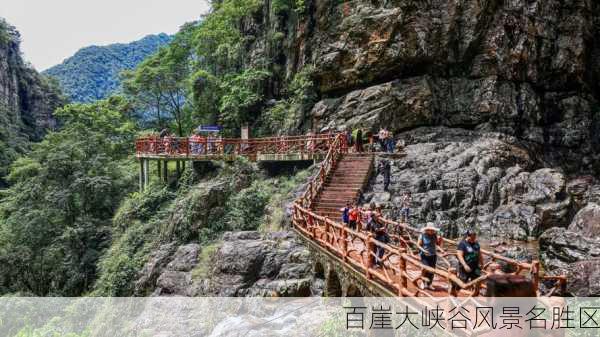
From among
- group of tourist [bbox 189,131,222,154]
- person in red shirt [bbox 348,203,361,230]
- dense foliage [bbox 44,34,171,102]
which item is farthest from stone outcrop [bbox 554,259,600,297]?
dense foliage [bbox 44,34,171,102]

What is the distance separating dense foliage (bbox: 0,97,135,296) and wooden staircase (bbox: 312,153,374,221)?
1413 centimetres

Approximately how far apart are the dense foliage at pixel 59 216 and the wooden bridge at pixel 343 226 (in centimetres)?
309

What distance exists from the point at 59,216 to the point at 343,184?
16947mm

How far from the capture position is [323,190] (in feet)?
55.6

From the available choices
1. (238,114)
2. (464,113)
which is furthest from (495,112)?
(238,114)

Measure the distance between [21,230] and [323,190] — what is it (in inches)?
691

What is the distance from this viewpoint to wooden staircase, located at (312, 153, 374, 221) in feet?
52.3

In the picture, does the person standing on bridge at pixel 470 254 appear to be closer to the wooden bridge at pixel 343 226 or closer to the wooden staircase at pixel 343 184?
the wooden bridge at pixel 343 226

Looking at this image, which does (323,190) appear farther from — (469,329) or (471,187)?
(469,329)

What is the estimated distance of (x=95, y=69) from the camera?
76062 millimetres

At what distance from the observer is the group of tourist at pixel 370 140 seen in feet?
62.2

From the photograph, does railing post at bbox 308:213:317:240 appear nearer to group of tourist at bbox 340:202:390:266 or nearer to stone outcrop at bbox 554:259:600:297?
group of tourist at bbox 340:202:390:266

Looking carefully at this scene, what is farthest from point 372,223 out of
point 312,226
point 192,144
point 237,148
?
point 192,144

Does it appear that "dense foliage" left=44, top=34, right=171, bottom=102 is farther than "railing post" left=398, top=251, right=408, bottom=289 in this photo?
Yes
